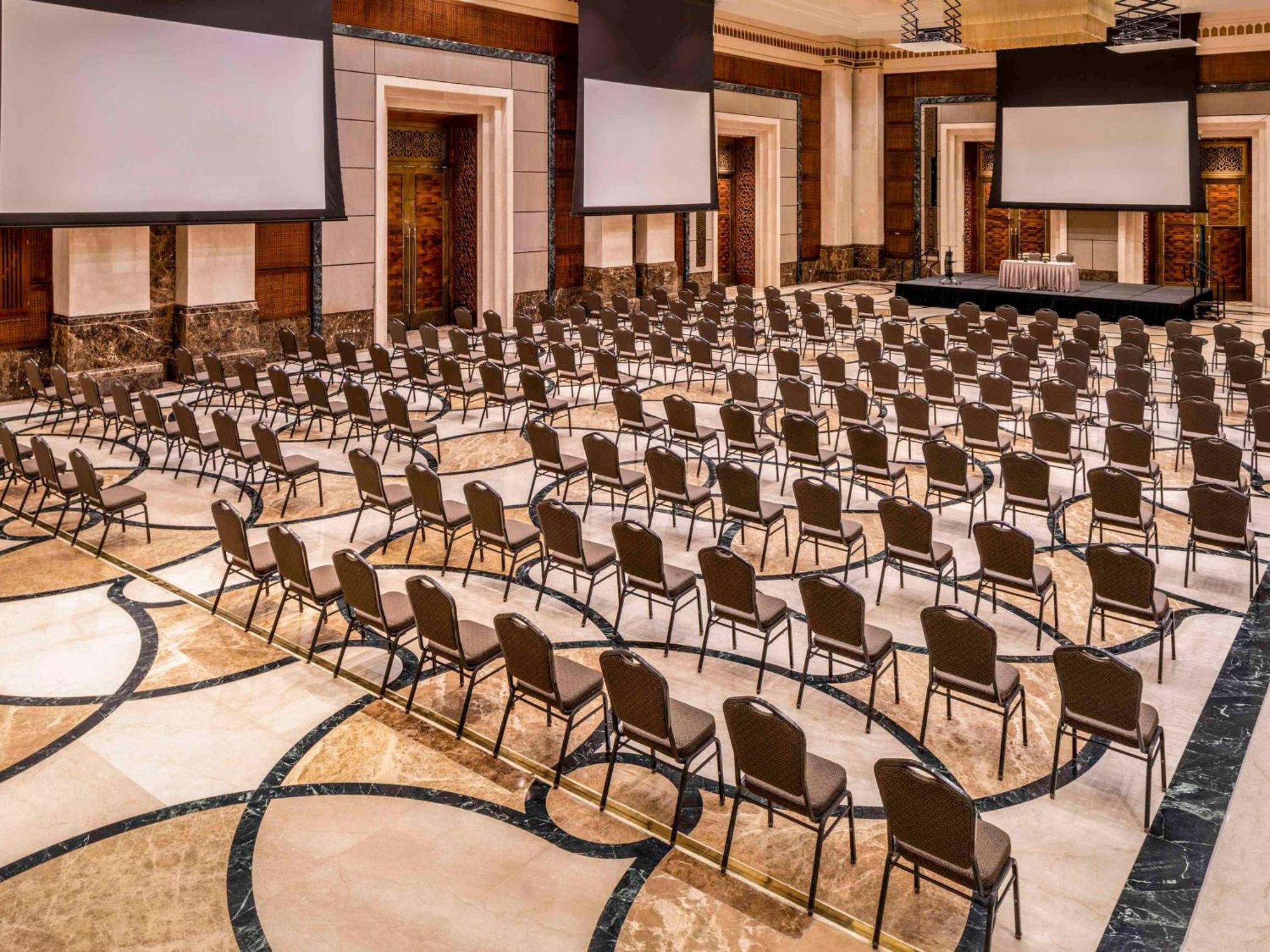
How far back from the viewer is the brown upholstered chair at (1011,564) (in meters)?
5.54

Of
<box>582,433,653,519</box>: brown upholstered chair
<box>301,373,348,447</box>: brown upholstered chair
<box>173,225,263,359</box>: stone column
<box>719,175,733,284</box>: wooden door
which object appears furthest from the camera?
<box>719,175,733,284</box>: wooden door

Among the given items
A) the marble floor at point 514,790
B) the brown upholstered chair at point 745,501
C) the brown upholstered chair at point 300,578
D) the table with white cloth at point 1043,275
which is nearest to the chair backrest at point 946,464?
the marble floor at point 514,790

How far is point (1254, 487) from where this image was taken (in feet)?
27.3

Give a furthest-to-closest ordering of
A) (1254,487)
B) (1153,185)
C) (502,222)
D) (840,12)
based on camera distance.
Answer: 1. (840,12)
2. (1153,185)
3. (502,222)
4. (1254,487)

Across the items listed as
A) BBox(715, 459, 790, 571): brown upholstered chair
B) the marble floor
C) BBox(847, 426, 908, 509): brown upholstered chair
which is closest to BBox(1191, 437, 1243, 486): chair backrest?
the marble floor

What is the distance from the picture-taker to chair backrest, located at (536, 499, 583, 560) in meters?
5.91

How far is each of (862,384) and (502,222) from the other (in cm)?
680

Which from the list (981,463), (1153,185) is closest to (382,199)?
(981,463)

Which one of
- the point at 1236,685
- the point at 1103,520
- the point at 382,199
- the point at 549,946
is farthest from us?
the point at 382,199

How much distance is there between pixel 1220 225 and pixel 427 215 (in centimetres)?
1565

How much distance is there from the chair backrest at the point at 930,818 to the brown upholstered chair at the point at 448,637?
199cm

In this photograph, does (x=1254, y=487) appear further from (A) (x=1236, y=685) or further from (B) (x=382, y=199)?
(B) (x=382, y=199)

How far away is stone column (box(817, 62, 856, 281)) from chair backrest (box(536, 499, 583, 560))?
19467 millimetres

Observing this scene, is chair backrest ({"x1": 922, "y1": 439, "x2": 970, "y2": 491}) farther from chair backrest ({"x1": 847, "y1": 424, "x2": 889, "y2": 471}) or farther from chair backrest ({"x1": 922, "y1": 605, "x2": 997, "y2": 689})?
chair backrest ({"x1": 922, "y1": 605, "x2": 997, "y2": 689})
